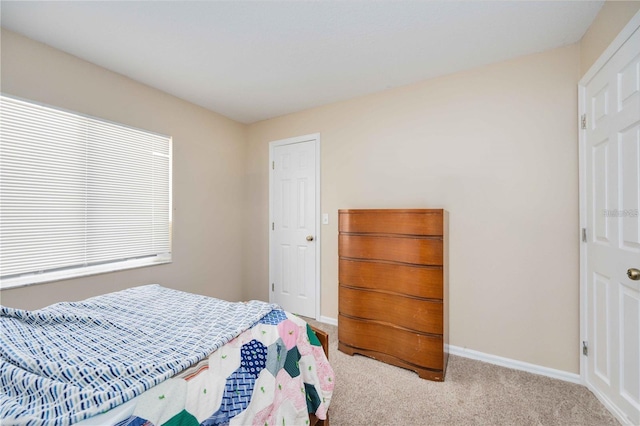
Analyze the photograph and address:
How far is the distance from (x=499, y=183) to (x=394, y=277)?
3.74 feet

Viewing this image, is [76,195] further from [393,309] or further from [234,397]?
[393,309]

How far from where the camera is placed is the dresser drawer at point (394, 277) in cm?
191

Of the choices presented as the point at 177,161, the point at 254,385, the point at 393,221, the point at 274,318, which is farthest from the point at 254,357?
the point at 177,161

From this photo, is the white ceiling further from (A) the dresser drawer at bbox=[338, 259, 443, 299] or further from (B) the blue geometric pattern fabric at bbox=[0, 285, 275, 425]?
(B) the blue geometric pattern fabric at bbox=[0, 285, 275, 425]

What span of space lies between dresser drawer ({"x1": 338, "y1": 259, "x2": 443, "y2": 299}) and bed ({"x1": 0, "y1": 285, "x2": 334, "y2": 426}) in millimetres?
815

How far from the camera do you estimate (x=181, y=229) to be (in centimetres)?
278

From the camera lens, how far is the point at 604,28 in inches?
60.7

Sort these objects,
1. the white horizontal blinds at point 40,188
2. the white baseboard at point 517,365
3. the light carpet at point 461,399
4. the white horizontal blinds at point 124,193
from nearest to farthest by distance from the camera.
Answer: the light carpet at point 461,399, the white horizontal blinds at point 40,188, the white baseboard at point 517,365, the white horizontal blinds at point 124,193

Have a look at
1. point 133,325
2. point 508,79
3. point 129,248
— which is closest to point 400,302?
point 133,325

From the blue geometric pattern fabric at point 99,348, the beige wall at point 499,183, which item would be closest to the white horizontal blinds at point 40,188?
the blue geometric pattern fabric at point 99,348

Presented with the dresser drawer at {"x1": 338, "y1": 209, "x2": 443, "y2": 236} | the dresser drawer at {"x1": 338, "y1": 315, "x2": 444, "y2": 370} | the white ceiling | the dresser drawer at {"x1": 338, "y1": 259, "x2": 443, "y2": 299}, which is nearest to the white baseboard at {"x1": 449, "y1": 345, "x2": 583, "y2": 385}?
the dresser drawer at {"x1": 338, "y1": 315, "x2": 444, "y2": 370}

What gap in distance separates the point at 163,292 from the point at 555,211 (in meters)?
2.90

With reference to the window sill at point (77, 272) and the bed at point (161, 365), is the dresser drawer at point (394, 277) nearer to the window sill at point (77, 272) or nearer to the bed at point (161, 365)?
the bed at point (161, 365)

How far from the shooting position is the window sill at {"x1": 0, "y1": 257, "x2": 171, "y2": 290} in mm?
1747
